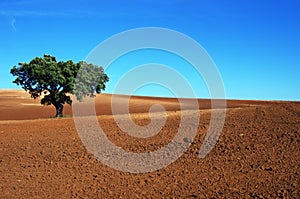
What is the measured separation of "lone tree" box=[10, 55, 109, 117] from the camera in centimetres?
3153

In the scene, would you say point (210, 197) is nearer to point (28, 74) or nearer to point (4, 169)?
point (4, 169)

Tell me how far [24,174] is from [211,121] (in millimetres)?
7970

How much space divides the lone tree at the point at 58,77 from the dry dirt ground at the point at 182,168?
15874mm

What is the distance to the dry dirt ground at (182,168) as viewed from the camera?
926cm

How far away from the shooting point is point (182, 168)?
1092 centimetres

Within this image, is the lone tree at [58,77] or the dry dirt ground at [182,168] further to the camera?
the lone tree at [58,77]

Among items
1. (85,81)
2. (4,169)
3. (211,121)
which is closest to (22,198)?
(4,169)

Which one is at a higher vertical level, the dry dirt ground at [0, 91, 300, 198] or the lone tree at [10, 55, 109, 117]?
the lone tree at [10, 55, 109, 117]

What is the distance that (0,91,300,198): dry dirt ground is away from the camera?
926 centimetres

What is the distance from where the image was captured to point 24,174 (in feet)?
38.9

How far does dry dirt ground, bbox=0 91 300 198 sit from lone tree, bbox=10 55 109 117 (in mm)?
15874

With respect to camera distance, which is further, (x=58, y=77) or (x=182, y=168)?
(x=58, y=77)

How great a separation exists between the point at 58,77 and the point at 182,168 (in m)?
22.6

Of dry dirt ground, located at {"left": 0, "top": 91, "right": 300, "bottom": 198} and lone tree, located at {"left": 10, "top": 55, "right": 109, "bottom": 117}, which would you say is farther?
lone tree, located at {"left": 10, "top": 55, "right": 109, "bottom": 117}
